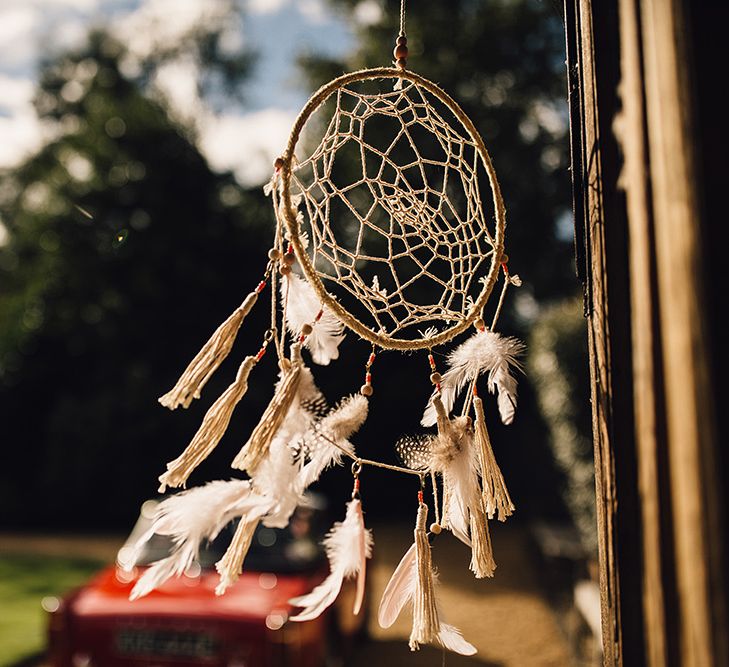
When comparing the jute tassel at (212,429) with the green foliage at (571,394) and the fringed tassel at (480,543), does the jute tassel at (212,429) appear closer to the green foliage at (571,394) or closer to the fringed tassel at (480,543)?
the fringed tassel at (480,543)

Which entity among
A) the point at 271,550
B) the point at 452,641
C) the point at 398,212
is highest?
the point at 398,212

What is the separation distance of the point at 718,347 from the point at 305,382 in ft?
2.43

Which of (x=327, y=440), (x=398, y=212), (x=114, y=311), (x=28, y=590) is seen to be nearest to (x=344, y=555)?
(x=327, y=440)

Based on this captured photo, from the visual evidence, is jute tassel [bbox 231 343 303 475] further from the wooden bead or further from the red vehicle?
the red vehicle

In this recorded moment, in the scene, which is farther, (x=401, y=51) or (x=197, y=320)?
(x=197, y=320)

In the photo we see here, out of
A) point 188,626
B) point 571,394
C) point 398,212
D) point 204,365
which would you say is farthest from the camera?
point 571,394

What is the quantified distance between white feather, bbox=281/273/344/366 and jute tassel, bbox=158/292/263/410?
0.27 feet

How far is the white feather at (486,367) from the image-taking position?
1497 millimetres

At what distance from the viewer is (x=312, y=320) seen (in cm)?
151

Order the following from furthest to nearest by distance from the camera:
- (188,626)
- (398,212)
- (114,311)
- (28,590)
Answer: (114,311), (28,590), (188,626), (398,212)

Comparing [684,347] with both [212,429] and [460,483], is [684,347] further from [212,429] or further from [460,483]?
[212,429]

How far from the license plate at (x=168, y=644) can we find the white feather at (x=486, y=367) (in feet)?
9.17

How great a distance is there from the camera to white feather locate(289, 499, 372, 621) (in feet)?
4.85

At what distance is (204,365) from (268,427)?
196 mm
